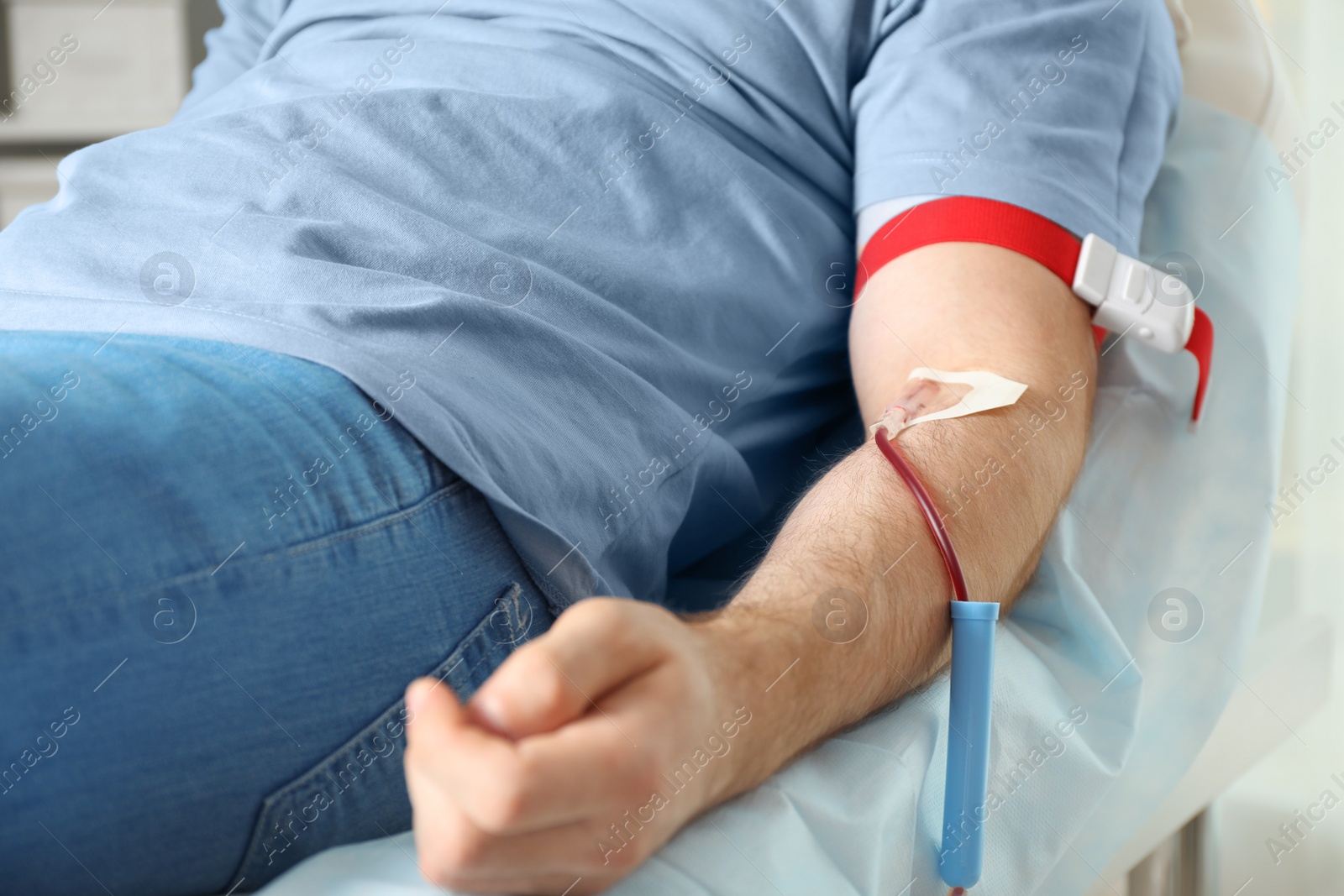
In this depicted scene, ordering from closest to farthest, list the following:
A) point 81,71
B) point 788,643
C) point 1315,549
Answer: point 788,643 < point 1315,549 < point 81,71

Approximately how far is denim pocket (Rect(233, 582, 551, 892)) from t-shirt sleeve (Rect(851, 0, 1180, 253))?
48 cm

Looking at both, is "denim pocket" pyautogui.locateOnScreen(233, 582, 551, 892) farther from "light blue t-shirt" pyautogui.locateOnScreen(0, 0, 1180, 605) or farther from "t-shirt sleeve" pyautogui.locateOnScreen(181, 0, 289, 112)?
"t-shirt sleeve" pyautogui.locateOnScreen(181, 0, 289, 112)

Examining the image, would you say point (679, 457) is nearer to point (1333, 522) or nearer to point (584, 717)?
point (584, 717)

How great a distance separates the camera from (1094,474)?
0.70 m

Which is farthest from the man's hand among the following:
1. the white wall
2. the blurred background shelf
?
the blurred background shelf

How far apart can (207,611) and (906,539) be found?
0.35 m

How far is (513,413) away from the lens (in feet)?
1.69

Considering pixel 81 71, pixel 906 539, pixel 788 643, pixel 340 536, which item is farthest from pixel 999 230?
pixel 81 71

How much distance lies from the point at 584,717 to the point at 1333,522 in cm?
91

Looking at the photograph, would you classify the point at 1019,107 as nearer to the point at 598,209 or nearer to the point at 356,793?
the point at 598,209

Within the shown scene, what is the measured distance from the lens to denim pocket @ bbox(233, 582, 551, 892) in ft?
1.32

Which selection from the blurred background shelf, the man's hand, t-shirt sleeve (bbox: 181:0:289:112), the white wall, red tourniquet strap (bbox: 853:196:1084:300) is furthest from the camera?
the blurred background shelf

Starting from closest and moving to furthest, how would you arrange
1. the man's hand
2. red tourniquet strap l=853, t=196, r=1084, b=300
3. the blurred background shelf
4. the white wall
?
the man's hand, red tourniquet strap l=853, t=196, r=1084, b=300, the white wall, the blurred background shelf

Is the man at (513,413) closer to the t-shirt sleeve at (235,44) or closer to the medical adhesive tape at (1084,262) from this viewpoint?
the medical adhesive tape at (1084,262)
